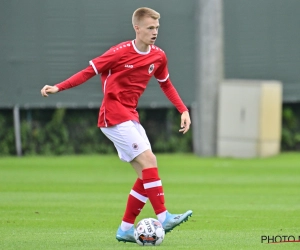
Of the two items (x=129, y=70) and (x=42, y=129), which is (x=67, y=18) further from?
(x=129, y=70)

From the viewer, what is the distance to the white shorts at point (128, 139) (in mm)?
8102

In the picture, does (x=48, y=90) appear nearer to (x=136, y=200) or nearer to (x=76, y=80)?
(x=76, y=80)

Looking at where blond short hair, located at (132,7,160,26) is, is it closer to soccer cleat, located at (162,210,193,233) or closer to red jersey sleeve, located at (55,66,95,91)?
red jersey sleeve, located at (55,66,95,91)

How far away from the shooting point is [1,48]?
21.0 m

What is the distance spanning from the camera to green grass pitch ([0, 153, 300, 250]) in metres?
8.45

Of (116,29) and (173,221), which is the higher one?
(116,29)

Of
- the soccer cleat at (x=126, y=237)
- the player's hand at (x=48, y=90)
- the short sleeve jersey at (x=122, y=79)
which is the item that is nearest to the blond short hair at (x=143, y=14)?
the short sleeve jersey at (x=122, y=79)

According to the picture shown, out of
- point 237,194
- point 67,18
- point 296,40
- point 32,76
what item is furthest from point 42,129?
point 237,194

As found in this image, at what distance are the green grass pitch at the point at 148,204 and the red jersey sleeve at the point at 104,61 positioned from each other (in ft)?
5.29

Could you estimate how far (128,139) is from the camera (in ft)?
26.6

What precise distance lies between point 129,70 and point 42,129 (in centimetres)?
1354

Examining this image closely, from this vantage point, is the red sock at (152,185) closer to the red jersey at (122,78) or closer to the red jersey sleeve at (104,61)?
the red jersey at (122,78)

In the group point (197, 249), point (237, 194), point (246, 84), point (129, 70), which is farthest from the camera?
point (246, 84)

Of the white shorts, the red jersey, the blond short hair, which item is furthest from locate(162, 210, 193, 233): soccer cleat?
the blond short hair
